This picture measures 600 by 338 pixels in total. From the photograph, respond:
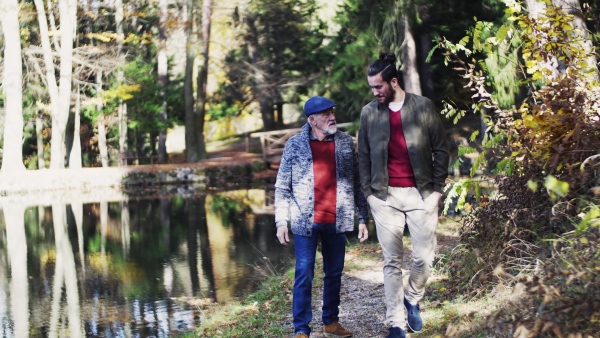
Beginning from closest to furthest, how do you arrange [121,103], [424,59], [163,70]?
[424,59] < [121,103] < [163,70]

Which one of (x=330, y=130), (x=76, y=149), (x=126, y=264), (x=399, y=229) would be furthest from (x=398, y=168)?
(x=76, y=149)

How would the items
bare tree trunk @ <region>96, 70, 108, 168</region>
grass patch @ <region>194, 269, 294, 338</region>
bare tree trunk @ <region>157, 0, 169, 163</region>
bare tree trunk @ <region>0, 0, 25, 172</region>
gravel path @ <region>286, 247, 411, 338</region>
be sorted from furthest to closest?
bare tree trunk @ <region>96, 70, 108, 168</region> < bare tree trunk @ <region>157, 0, 169, 163</region> < bare tree trunk @ <region>0, 0, 25, 172</region> < grass patch @ <region>194, 269, 294, 338</region> < gravel path @ <region>286, 247, 411, 338</region>

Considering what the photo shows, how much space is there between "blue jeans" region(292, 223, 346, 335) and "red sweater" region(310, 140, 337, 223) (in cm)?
8

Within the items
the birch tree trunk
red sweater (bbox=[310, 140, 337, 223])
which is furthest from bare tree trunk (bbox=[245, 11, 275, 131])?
red sweater (bbox=[310, 140, 337, 223])

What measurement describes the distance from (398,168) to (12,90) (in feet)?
83.7

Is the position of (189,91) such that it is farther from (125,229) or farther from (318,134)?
(318,134)

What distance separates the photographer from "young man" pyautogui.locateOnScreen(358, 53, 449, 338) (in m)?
5.65

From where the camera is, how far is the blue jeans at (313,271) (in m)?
6.01

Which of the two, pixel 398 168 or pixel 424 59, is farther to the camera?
pixel 424 59

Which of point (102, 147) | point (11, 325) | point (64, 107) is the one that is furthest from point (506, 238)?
point (102, 147)

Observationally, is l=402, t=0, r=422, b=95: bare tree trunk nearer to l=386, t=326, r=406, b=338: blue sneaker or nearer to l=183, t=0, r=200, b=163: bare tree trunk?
l=183, t=0, r=200, b=163: bare tree trunk

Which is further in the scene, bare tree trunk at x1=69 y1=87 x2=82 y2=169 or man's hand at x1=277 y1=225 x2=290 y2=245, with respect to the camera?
bare tree trunk at x1=69 y1=87 x2=82 y2=169

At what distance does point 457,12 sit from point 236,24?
1185 centimetres

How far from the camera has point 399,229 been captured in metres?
5.73
